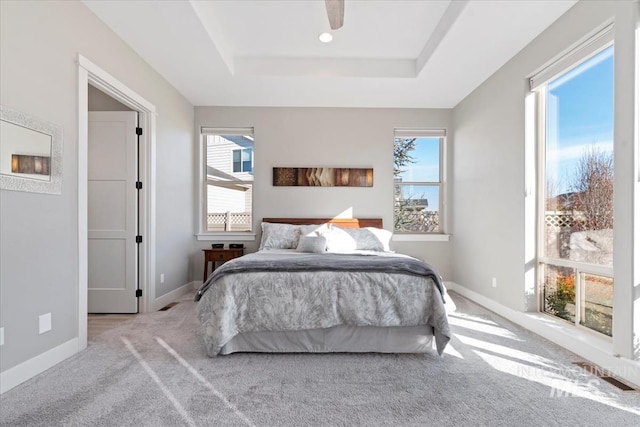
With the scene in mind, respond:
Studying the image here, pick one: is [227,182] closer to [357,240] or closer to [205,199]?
[205,199]

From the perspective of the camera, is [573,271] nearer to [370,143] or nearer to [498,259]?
[498,259]

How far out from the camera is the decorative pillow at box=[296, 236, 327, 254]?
399 cm

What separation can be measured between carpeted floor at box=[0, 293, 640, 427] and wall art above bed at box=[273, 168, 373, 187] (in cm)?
279

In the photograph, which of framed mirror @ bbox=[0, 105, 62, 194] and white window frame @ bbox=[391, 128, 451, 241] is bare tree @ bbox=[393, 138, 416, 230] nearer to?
white window frame @ bbox=[391, 128, 451, 241]

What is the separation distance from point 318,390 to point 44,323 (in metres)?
1.95

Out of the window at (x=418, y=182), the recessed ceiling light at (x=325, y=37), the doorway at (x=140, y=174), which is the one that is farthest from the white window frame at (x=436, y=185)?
the doorway at (x=140, y=174)

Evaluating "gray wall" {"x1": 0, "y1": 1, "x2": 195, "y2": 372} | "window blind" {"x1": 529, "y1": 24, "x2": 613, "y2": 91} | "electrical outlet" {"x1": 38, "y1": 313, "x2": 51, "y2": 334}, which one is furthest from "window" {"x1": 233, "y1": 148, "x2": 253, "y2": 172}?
"window blind" {"x1": 529, "y1": 24, "x2": 613, "y2": 91}

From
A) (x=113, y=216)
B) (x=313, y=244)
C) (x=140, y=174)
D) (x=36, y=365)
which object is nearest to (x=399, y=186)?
(x=313, y=244)

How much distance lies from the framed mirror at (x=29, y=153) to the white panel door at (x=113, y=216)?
4.25 feet

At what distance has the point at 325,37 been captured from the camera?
357 cm

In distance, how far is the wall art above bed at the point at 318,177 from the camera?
5070 mm

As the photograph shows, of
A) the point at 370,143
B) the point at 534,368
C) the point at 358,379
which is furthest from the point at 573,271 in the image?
the point at 370,143

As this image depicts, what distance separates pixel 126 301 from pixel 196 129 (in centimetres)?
265

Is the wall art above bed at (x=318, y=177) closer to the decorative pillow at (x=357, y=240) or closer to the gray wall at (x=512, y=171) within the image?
the decorative pillow at (x=357, y=240)
